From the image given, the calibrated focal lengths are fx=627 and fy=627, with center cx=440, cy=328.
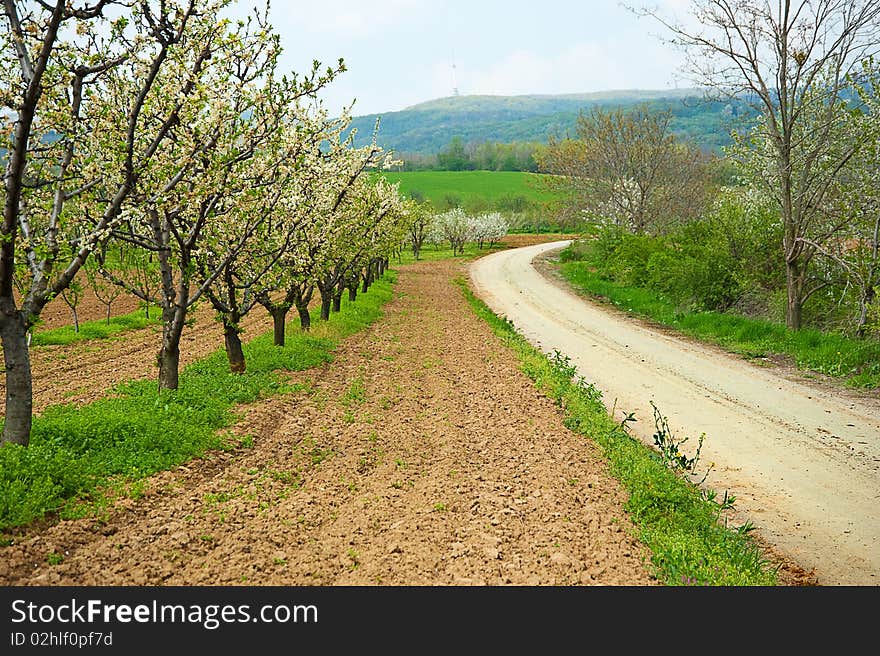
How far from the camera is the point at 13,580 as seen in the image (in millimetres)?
4672

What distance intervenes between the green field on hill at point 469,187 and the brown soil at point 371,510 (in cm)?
7110

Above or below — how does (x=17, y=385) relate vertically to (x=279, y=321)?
above

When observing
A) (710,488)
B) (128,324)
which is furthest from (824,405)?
(128,324)

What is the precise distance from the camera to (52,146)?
6.91m

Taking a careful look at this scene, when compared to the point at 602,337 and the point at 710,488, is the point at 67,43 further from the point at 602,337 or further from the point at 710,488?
the point at 602,337

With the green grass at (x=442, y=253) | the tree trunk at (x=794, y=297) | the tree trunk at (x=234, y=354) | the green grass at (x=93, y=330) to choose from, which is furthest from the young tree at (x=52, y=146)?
the green grass at (x=442, y=253)

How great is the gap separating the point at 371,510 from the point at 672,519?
3125mm

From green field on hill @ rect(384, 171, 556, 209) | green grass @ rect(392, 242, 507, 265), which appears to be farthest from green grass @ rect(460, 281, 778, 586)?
green field on hill @ rect(384, 171, 556, 209)

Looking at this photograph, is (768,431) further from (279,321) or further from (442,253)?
(442,253)

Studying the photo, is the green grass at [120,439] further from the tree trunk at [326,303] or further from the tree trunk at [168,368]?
the tree trunk at [326,303]

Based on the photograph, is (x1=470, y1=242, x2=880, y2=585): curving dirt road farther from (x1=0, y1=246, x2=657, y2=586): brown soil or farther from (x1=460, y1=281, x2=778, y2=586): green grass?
(x1=0, y1=246, x2=657, y2=586): brown soil

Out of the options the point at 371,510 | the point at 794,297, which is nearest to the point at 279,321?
the point at 371,510

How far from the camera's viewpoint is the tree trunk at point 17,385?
20.6 feet

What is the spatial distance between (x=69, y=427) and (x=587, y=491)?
19.9 ft
